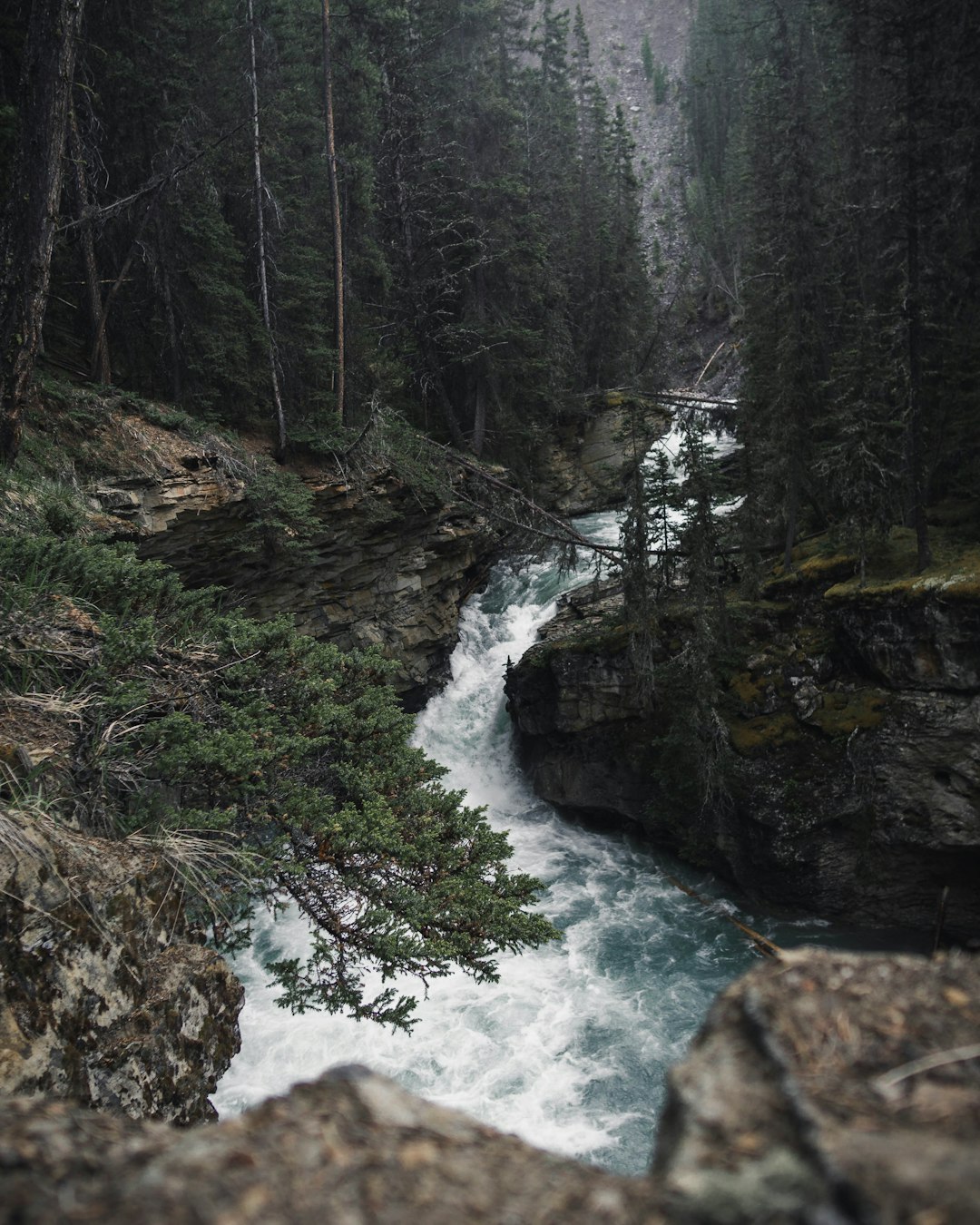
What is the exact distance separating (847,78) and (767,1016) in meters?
25.7

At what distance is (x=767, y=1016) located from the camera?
1.38 metres

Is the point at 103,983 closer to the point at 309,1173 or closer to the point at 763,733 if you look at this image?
the point at 309,1173

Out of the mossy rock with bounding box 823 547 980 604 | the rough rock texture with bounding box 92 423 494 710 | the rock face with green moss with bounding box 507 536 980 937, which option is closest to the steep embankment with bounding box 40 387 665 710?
the rough rock texture with bounding box 92 423 494 710

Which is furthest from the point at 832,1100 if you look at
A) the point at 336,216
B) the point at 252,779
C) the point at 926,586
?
the point at 336,216

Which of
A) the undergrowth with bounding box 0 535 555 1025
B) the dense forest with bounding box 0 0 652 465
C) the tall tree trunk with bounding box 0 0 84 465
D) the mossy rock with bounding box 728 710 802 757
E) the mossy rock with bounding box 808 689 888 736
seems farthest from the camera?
the dense forest with bounding box 0 0 652 465

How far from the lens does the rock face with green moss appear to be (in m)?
10.7

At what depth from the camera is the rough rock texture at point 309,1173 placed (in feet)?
3.65

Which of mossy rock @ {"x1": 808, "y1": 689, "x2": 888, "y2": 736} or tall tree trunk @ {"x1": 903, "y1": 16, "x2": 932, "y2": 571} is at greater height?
tall tree trunk @ {"x1": 903, "y1": 16, "x2": 932, "y2": 571}

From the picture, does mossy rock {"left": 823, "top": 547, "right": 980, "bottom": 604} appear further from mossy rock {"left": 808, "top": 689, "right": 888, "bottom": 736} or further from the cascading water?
the cascading water

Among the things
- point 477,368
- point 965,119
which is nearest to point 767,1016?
point 965,119

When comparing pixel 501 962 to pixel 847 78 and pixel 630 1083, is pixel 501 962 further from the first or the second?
pixel 847 78

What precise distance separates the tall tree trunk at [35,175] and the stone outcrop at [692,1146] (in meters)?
8.06

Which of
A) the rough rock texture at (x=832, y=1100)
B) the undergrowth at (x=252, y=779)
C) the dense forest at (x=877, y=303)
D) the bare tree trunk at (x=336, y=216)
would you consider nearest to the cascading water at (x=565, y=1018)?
the undergrowth at (x=252, y=779)

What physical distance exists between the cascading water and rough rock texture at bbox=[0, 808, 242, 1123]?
2.48 m
